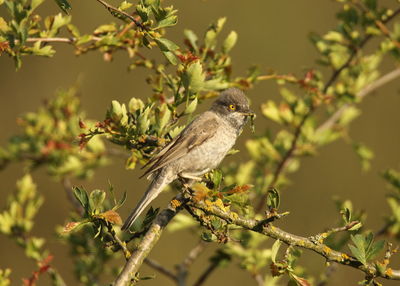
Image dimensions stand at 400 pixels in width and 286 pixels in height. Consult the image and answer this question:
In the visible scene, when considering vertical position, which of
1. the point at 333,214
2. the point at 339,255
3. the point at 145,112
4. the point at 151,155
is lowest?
the point at 333,214

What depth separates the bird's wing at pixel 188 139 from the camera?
142 inches

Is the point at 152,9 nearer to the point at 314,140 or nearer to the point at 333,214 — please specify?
the point at 314,140

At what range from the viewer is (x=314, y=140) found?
15.6ft

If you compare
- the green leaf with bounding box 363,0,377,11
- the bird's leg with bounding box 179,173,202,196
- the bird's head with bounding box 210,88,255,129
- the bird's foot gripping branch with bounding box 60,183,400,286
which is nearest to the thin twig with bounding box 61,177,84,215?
the bird's leg with bounding box 179,173,202,196

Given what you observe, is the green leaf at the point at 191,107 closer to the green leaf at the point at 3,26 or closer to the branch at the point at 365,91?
the green leaf at the point at 3,26

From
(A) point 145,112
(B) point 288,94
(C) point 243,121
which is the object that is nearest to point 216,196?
(A) point 145,112

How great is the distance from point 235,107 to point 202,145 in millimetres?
428

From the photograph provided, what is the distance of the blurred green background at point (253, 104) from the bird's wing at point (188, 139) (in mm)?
2594

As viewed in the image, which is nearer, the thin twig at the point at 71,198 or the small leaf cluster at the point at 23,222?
the small leaf cluster at the point at 23,222

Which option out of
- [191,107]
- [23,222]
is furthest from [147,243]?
[23,222]

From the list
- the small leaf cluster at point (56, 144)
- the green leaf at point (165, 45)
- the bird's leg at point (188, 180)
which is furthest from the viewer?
the small leaf cluster at point (56, 144)

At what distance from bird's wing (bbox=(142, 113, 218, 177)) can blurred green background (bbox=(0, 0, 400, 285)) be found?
2.59 m

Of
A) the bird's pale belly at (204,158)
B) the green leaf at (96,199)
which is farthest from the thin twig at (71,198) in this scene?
the green leaf at (96,199)

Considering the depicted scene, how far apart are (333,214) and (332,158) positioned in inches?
57.9
